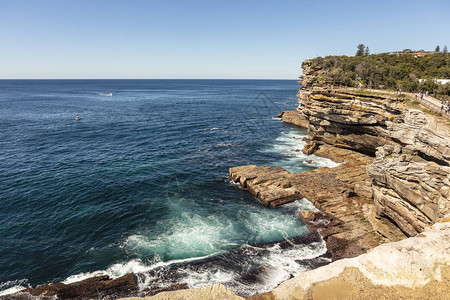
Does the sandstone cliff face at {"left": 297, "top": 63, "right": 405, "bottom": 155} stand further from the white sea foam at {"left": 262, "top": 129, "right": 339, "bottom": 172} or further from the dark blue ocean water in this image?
the dark blue ocean water

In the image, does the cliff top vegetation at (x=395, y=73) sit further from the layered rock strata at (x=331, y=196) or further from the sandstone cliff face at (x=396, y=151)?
the layered rock strata at (x=331, y=196)

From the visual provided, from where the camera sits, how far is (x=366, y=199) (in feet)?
103

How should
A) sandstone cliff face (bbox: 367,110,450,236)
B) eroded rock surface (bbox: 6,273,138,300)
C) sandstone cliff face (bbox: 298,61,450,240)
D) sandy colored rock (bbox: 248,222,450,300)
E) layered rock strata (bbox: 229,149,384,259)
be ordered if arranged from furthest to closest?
layered rock strata (bbox: 229,149,384,259) → sandstone cliff face (bbox: 298,61,450,240) → sandstone cliff face (bbox: 367,110,450,236) → eroded rock surface (bbox: 6,273,138,300) → sandy colored rock (bbox: 248,222,450,300)

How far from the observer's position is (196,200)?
112 ft

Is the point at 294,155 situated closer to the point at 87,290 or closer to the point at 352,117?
the point at 352,117

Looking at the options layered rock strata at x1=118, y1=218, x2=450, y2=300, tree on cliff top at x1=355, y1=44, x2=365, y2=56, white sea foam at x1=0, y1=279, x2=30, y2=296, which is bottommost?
white sea foam at x1=0, y1=279, x2=30, y2=296

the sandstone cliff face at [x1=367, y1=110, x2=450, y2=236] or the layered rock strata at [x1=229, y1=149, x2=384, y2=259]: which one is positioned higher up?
the sandstone cliff face at [x1=367, y1=110, x2=450, y2=236]

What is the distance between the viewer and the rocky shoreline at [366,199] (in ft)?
38.2

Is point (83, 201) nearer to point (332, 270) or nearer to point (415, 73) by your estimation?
point (332, 270)

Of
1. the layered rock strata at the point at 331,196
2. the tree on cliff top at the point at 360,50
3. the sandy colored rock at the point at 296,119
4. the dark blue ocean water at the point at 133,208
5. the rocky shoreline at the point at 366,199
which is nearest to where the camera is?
the rocky shoreline at the point at 366,199

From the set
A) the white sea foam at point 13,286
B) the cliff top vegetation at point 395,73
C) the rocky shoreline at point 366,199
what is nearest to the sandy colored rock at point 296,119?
the cliff top vegetation at point 395,73

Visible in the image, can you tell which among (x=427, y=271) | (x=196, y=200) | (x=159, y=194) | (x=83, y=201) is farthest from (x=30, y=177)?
(x=427, y=271)

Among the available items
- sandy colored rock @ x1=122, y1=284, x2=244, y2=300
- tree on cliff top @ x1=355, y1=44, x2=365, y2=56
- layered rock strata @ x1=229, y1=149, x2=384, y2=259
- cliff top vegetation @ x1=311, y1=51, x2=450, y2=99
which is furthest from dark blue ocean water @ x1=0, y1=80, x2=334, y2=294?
tree on cliff top @ x1=355, y1=44, x2=365, y2=56

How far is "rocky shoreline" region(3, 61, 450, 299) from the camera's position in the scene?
38.2 feet
